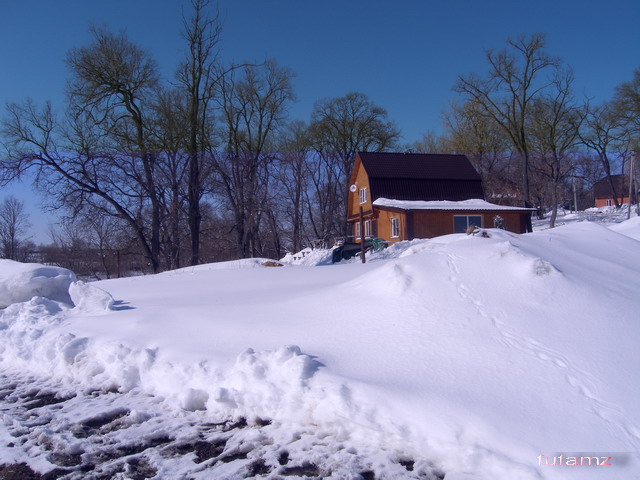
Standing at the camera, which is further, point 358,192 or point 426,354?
point 358,192

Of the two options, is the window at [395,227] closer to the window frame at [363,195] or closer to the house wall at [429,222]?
the house wall at [429,222]

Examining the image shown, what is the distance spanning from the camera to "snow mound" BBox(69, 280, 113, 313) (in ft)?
25.7

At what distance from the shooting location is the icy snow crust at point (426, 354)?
3.31 meters

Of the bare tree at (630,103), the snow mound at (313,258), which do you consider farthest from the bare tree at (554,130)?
the snow mound at (313,258)

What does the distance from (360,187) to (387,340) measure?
95.2ft

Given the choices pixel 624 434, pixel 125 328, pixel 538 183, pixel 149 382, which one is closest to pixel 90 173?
pixel 125 328

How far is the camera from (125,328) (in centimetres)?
638

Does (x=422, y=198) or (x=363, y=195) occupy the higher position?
(x=363, y=195)

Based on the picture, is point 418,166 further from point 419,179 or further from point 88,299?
point 88,299

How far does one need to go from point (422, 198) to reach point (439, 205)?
281 cm

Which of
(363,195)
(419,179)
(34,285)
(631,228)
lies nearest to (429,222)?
(419,179)

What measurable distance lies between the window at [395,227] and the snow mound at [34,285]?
20.2 metres

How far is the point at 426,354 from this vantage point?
14.5 feet

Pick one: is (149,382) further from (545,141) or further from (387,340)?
(545,141)
